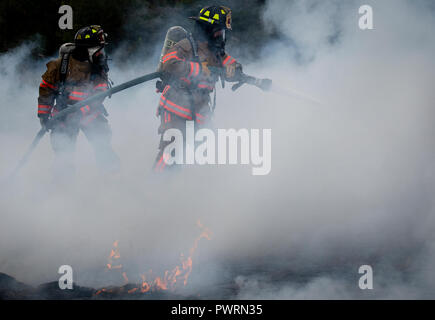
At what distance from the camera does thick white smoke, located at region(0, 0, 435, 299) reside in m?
5.86

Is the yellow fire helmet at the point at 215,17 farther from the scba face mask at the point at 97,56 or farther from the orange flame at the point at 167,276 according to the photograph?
the orange flame at the point at 167,276

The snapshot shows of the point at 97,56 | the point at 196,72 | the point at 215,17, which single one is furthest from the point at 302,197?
the point at 97,56

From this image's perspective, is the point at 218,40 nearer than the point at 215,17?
No

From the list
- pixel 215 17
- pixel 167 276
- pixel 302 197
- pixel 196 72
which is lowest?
pixel 167 276

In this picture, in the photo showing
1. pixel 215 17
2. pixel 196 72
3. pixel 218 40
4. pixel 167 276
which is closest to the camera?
pixel 167 276

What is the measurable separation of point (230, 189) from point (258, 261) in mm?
1368

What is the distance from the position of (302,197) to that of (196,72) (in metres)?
2.05

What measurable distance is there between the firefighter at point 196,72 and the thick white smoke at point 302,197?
0.62m

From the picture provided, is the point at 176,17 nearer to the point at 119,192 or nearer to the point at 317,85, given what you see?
the point at 317,85

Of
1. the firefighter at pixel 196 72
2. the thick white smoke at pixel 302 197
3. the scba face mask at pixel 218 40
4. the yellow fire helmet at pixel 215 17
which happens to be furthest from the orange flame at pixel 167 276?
the yellow fire helmet at pixel 215 17

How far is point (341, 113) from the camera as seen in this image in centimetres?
766

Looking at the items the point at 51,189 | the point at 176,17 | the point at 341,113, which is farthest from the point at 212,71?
the point at 176,17

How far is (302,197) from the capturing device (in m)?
7.27

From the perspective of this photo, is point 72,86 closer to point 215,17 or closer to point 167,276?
point 215,17
